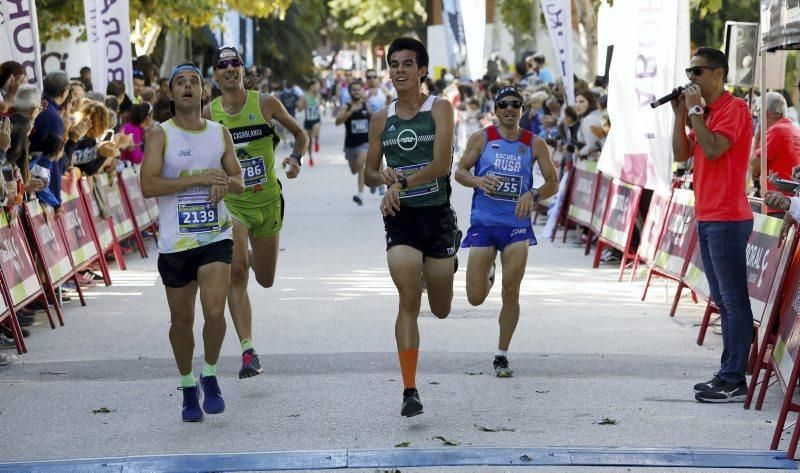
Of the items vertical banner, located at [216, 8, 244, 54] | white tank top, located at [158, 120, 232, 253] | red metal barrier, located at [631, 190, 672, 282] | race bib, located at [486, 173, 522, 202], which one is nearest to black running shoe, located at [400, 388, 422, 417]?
white tank top, located at [158, 120, 232, 253]

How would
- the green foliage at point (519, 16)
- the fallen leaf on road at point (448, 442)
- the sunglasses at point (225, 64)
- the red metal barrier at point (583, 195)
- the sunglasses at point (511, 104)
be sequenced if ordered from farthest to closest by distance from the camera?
the green foliage at point (519, 16), the red metal barrier at point (583, 195), the sunglasses at point (511, 104), the sunglasses at point (225, 64), the fallen leaf on road at point (448, 442)

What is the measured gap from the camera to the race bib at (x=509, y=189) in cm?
911

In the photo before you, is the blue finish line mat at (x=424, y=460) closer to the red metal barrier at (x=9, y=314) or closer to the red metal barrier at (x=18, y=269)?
the red metal barrier at (x=9, y=314)

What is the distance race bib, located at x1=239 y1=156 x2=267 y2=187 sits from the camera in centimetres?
888

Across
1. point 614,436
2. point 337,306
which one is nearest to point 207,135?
point 614,436

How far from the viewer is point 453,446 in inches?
272

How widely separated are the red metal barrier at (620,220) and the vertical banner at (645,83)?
0.50 metres

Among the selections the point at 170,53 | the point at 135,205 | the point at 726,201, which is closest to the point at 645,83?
the point at 726,201

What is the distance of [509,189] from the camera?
9.11 metres

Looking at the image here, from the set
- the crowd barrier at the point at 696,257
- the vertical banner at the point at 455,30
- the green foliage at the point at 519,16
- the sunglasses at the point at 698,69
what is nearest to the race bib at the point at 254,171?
the sunglasses at the point at 698,69

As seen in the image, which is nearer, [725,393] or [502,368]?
[725,393]

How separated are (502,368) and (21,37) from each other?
6302 mm

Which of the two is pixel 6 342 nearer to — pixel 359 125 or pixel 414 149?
pixel 414 149

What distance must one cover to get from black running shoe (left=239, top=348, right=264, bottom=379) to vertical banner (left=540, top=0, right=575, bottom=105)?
35.5ft
